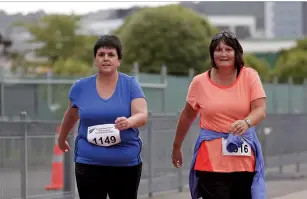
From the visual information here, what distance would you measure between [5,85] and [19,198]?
15.9m

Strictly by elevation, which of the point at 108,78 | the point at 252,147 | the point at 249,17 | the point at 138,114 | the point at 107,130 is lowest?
the point at 252,147

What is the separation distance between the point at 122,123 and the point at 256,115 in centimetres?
88

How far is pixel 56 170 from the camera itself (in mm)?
11727

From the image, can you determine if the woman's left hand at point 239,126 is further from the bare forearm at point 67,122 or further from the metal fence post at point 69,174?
the metal fence post at point 69,174

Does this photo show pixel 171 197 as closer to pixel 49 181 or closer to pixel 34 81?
pixel 49 181

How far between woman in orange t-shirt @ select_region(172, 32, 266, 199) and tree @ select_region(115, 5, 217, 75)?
44.3 meters

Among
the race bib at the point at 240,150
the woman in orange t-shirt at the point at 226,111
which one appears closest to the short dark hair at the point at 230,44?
the woman in orange t-shirt at the point at 226,111

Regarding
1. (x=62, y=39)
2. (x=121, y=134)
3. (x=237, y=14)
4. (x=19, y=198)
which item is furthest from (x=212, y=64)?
(x=237, y=14)

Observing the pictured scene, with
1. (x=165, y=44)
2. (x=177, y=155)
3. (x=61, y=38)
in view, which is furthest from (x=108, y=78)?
(x=61, y=38)

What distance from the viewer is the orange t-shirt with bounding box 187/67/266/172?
6633 millimetres

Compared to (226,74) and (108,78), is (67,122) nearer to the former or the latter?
(108,78)

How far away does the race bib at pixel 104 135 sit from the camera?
6.72 metres

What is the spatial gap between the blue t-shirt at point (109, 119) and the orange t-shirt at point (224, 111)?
47cm

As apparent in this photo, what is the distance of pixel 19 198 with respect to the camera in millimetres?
10555
